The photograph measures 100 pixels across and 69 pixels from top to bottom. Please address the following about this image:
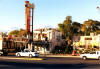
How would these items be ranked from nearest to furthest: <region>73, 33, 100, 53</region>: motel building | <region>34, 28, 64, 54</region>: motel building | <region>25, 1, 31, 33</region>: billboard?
<region>73, 33, 100, 53</region>: motel building → <region>34, 28, 64, 54</region>: motel building → <region>25, 1, 31, 33</region>: billboard

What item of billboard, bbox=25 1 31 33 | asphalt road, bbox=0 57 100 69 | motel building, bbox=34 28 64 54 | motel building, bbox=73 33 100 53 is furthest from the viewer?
billboard, bbox=25 1 31 33

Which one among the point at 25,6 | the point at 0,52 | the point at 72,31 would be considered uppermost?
the point at 25,6

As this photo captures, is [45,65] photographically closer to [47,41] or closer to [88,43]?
[47,41]

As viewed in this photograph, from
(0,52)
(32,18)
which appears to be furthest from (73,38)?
(0,52)

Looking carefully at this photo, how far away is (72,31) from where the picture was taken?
6319 cm

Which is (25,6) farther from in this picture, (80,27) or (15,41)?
(80,27)

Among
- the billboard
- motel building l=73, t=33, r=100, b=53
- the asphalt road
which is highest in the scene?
the billboard

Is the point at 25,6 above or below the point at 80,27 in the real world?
A: above

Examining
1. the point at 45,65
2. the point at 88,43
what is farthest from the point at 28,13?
the point at 45,65

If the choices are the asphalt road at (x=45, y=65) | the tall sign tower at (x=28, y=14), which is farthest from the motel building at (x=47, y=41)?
the asphalt road at (x=45, y=65)

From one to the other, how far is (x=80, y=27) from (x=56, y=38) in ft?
33.8

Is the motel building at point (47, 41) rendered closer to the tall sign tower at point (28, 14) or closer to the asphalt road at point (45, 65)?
the tall sign tower at point (28, 14)

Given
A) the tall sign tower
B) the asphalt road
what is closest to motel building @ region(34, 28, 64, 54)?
the tall sign tower

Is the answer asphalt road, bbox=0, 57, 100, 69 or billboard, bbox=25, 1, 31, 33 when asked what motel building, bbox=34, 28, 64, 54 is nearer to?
billboard, bbox=25, 1, 31, 33
